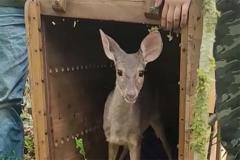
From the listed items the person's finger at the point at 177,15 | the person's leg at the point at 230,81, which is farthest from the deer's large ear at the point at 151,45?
the person's leg at the point at 230,81

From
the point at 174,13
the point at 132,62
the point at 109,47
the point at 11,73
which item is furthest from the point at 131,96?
the point at 11,73

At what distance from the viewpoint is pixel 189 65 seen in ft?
8.05

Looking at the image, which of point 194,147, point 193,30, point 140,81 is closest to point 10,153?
point 140,81

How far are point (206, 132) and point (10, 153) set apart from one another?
1.22 metres

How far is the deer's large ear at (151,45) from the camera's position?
275cm

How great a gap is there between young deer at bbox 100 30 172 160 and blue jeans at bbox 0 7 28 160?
20.3 inches

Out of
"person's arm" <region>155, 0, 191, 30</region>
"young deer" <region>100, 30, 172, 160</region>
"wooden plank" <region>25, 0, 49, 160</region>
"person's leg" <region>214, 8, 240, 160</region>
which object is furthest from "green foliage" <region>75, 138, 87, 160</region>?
"person's leg" <region>214, 8, 240, 160</region>

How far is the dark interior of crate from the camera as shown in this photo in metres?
2.99

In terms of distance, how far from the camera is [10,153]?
3203 millimetres

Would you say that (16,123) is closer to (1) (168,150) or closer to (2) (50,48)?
(2) (50,48)

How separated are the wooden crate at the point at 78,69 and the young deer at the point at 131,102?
0.16 meters

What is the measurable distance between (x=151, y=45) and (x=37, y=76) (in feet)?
1.97

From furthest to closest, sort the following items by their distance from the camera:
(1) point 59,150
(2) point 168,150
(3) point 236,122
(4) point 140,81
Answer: (2) point 168,150
(1) point 59,150
(4) point 140,81
(3) point 236,122

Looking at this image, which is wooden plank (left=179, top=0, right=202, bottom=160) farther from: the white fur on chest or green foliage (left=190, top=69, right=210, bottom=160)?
the white fur on chest
